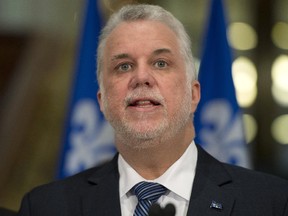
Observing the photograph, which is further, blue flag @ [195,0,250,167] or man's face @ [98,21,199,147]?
blue flag @ [195,0,250,167]

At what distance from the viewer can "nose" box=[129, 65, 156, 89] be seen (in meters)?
1.73

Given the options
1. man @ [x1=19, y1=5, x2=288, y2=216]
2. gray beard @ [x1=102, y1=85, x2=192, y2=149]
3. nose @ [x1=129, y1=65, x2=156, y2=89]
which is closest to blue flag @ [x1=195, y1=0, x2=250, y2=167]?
man @ [x1=19, y1=5, x2=288, y2=216]

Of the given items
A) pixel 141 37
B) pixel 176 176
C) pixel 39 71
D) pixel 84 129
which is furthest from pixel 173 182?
pixel 39 71

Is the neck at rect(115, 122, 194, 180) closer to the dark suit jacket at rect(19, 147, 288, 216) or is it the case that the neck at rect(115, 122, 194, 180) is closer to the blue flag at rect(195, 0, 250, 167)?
the dark suit jacket at rect(19, 147, 288, 216)

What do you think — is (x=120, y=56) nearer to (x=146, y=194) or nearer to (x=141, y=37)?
(x=141, y=37)

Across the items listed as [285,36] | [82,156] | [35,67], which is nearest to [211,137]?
[82,156]

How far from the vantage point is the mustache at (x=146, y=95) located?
1.72 m

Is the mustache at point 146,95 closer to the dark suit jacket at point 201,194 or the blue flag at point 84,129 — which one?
the dark suit jacket at point 201,194

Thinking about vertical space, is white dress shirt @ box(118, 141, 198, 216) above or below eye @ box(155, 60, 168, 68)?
below

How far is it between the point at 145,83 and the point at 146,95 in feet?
0.10

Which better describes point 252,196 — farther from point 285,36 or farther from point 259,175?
point 285,36

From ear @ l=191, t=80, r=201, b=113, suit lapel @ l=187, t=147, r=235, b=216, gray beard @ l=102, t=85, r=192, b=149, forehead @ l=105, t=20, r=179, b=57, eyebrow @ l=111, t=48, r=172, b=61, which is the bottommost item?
suit lapel @ l=187, t=147, r=235, b=216

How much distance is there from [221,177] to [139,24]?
47cm

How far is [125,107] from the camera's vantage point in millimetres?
1761
